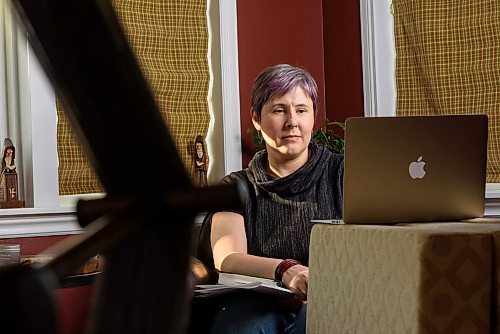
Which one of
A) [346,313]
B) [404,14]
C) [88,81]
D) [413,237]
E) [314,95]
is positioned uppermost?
[404,14]

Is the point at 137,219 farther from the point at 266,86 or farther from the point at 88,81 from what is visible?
the point at 266,86

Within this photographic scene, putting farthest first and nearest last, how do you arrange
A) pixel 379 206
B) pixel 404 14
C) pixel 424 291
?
pixel 404 14 → pixel 379 206 → pixel 424 291

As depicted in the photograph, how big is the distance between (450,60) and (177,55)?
3.98 ft

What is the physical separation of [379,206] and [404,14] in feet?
7.14

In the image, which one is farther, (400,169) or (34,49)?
(400,169)

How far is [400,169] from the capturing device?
1824 millimetres

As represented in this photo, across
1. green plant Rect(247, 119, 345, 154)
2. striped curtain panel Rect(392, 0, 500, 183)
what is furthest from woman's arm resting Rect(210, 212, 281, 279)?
striped curtain panel Rect(392, 0, 500, 183)

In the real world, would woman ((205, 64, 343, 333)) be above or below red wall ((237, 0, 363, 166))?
below

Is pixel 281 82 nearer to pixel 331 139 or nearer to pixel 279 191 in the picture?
pixel 279 191

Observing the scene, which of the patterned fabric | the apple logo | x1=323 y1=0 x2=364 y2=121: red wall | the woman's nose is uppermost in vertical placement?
x1=323 y1=0 x2=364 y2=121: red wall

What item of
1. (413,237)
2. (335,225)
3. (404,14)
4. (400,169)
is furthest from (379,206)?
(404,14)

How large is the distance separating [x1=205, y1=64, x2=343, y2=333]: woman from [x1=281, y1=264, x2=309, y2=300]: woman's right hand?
10 cm

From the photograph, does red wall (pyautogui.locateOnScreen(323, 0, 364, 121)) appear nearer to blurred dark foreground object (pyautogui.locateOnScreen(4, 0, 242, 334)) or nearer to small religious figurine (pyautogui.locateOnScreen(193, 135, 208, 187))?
small religious figurine (pyautogui.locateOnScreen(193, 135, 208, 187))

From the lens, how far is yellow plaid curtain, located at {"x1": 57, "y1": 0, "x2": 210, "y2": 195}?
12.2 ft
